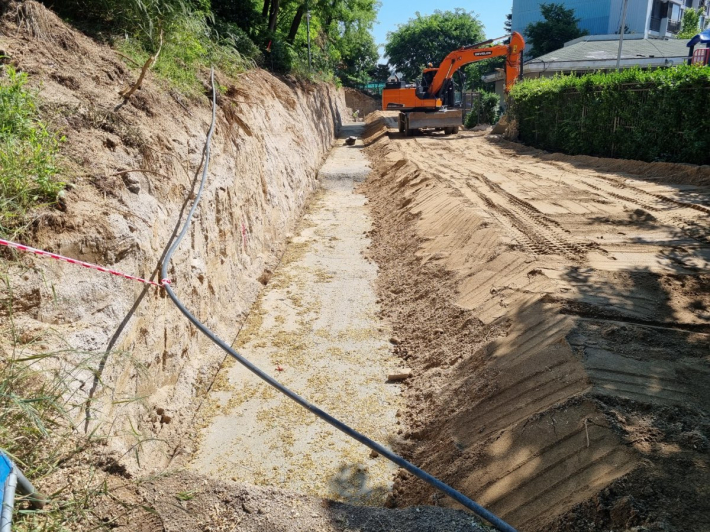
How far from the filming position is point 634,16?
4425 centimetres

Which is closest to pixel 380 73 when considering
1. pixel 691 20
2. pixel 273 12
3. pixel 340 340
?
pixel 691 20

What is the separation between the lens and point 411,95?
2206 cm

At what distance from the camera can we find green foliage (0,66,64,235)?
3980mm

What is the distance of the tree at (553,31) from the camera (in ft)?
138

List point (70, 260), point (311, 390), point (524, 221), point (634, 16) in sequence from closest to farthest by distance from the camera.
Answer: point (70, 260) → point (311, 390) → point (524, 221) → point (634, 16)

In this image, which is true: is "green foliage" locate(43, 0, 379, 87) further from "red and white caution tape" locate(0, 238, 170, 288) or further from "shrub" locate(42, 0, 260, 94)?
"red and white caution tape" locate(0, 238, 170, 288)

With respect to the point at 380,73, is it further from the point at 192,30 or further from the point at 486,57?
the point at 192,30

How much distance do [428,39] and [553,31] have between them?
57.6ft

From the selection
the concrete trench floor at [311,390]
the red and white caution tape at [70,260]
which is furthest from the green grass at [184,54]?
the red and white caution tape at [70,260]

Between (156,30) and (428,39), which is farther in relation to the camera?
(428,39)

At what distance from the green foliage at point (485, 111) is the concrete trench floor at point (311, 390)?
2042cm

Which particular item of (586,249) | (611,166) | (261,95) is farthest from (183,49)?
(611,166)

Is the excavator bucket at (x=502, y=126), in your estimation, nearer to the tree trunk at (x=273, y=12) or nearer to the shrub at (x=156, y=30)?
the tree trunk at (x=273, y=12)

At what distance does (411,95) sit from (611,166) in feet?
36.0
